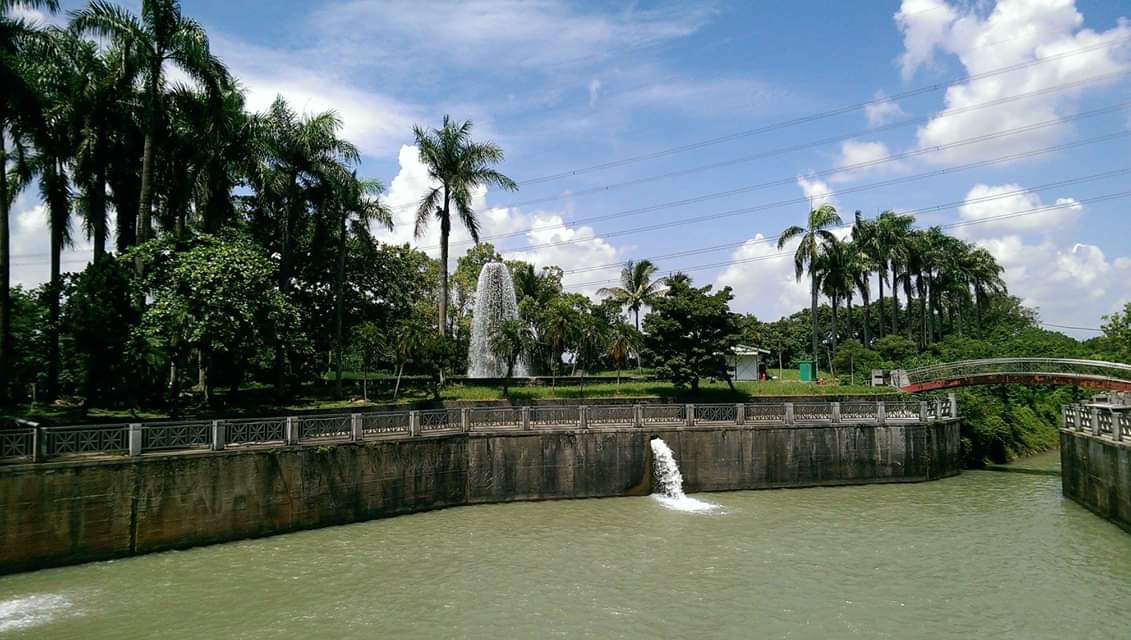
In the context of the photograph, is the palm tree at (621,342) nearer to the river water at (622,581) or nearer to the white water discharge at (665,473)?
the white water discharge at (665,473)

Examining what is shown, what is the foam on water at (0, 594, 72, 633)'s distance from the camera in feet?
49.0

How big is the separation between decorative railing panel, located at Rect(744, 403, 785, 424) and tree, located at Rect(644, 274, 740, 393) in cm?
799

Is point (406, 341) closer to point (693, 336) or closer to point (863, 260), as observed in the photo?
point (693, 336)

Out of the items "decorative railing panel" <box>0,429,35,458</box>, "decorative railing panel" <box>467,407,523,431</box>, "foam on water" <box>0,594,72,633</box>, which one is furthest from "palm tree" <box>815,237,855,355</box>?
"foam on water" <box>0,594,72,633</box>

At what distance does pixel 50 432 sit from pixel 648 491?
20.5 m

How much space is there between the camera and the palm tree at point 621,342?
43.5 meters

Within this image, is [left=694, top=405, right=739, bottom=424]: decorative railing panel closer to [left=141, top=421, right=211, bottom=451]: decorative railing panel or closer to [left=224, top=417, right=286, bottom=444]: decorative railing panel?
[left=224, top=417, right=286, bottom=444]: decorative railing panel

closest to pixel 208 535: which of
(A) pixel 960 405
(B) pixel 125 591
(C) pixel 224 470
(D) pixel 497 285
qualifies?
(C) pixel 224 470

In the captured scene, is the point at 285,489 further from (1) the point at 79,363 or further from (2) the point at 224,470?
(1) the point at 79,363

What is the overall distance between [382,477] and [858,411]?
21.1 metres

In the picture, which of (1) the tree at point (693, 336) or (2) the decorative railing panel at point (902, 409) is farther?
(1) the tree at point (693, 336)

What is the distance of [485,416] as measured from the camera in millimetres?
28234

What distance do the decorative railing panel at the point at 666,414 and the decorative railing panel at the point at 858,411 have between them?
7.36 meters

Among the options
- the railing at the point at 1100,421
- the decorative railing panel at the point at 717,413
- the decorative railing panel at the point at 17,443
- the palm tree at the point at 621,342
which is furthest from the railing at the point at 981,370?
the decorative railing panel at the point at 17,443
